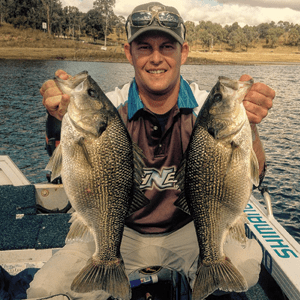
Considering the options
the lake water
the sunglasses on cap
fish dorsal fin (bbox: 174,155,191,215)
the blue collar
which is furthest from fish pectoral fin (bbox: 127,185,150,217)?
the lake water

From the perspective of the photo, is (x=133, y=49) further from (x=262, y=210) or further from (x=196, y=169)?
(x=262, y=210)

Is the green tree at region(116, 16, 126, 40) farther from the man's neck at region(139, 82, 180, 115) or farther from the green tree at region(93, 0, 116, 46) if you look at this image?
the man's neck at region(139, 82, 180, 115)

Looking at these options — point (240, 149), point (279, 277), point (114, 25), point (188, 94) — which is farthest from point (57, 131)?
point (114, 25)

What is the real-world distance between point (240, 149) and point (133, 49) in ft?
5.09

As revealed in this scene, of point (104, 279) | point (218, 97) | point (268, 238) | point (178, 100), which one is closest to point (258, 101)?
point (218, 97)

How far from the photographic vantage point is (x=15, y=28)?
282 ft

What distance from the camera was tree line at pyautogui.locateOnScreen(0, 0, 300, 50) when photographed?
3487 inches

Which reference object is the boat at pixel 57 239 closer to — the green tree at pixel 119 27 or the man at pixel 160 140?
the man at pixel 160 140

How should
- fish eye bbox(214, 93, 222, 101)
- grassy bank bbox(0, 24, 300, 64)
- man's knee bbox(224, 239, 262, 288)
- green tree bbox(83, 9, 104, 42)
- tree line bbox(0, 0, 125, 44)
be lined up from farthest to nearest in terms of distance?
green tree bbox(83, 9, 104, 42), tree line bbox(0, 0, 125, 44), grassy bank bbox(0, 24, 300, 64), man's knee bbox(224, 239, 262, 288), fish eye bbox(214, 93, 222, 101)

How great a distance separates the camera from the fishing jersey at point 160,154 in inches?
116

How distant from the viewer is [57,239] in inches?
150

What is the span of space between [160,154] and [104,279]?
1.21m

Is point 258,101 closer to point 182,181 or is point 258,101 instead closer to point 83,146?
point 182,181

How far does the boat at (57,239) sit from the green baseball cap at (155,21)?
228cm
